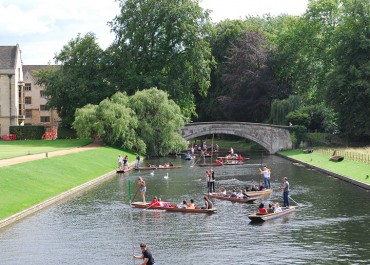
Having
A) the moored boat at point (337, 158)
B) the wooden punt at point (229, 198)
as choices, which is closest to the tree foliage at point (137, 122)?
the moored boat at point (337, 158)

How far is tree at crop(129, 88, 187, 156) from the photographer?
273 ft

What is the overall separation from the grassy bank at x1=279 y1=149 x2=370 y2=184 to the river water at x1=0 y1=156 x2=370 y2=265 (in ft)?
19.4

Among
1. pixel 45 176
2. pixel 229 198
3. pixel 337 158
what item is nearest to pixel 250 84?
pixel 337 158

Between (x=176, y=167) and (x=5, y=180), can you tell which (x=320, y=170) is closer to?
(x=176, y=167)

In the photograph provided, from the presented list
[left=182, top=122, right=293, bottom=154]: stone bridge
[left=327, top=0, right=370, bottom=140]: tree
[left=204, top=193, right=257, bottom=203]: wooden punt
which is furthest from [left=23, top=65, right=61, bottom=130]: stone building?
[left=204, top=193, right=257, bottom=203]: wooden punt

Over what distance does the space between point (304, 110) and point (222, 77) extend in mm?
19741

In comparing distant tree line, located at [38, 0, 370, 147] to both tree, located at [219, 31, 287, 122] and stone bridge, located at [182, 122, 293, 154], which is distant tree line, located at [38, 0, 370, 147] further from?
stone bridge, located at [182, 122, 293, 154]

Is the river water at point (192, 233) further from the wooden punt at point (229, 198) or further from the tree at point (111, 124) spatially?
the tree at point (111, 124)

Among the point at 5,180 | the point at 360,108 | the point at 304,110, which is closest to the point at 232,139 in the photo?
the point at 304,110

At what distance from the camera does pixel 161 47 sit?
97.8m

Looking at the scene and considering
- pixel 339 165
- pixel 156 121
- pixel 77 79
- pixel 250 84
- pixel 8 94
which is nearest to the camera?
pixel 339 165

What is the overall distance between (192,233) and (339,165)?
112 ft

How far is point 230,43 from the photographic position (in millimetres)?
112562

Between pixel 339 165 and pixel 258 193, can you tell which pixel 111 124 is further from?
pixel 258 193
